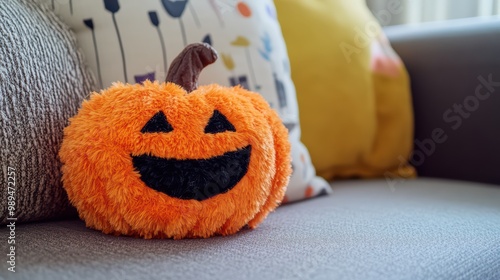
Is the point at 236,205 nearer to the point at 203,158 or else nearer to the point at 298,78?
the point at 203,158

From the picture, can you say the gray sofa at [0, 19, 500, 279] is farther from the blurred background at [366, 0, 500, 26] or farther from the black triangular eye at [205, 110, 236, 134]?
the blurred background at [366, 0, 500, 26]

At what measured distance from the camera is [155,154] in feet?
2.11

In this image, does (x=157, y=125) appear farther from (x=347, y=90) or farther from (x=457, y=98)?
(x=457, y=98)

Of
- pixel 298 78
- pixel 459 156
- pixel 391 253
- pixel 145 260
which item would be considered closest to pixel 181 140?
pixel 145 260

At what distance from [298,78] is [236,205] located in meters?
0.46

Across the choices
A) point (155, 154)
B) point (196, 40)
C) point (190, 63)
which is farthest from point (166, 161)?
point (196, 40)

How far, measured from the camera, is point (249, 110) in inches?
27.4

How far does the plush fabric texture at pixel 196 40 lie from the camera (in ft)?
2.68

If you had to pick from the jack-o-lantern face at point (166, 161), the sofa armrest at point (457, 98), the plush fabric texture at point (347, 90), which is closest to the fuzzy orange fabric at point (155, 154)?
the jack-o-lantern face at point (166, 161)

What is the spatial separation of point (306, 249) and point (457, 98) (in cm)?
68

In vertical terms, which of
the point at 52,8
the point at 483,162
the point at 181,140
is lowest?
the point at 483,162

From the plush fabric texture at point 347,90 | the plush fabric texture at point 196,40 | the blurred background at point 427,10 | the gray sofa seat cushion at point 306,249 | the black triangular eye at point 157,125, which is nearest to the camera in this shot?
the gray sofa seat cushion at point 306,249

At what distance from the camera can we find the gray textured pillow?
0.66 m

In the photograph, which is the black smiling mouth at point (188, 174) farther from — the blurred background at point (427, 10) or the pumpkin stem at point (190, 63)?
the blurred background at point (427, 10)
